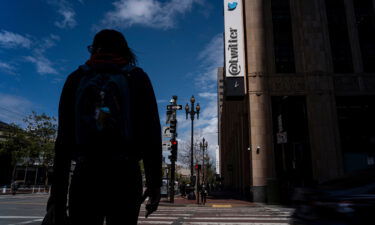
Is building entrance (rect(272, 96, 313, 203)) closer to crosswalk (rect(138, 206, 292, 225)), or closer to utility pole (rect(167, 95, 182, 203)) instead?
utility pole (rect(167, 95, 182, 203))

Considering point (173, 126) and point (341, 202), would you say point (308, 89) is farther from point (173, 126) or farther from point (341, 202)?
point (341, 202)

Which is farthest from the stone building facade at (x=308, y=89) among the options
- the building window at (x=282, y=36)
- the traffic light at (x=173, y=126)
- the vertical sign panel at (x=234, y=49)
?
the traffic light at (x=173, y=126)

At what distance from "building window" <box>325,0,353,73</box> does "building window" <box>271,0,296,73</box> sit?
3.52 m

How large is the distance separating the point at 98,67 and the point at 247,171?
25901 millimetres

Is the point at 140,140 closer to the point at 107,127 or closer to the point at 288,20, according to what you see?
the point at 107,127

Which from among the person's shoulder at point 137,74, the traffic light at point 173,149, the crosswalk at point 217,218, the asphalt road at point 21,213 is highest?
the traffic light at point 173,149

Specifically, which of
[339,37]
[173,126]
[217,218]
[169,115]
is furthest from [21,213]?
[339,37]

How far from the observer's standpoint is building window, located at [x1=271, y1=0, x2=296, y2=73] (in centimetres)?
2270

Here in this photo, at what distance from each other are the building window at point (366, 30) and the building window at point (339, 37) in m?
1.04

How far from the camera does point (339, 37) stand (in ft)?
76.1

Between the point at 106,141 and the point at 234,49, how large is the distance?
72.5ft

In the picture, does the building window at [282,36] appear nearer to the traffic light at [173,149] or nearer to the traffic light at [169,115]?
the traffic light at [169,115]

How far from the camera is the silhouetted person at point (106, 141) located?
164cm

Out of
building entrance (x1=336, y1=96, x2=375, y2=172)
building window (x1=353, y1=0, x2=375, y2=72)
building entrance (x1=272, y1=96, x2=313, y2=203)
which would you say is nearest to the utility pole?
building entrance (x1=272, y1=96, x2=313, y2=203)
